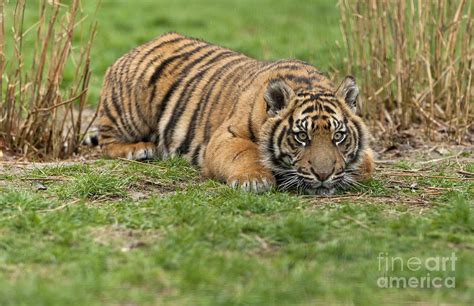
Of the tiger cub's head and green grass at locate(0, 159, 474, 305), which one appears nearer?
green grass at locate(0, 159, 474, 305)

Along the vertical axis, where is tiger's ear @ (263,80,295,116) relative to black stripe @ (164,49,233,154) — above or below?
above

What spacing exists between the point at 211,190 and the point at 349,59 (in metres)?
2.89

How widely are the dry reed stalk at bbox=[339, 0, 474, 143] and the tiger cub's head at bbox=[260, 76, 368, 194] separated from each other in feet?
6.63

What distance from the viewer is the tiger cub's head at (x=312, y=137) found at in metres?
5.55

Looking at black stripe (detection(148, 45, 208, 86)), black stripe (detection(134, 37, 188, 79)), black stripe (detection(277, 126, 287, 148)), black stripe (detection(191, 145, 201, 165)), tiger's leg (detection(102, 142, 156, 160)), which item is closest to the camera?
black stripe (detection(277, 126, 287, 148))

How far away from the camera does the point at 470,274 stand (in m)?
4.06

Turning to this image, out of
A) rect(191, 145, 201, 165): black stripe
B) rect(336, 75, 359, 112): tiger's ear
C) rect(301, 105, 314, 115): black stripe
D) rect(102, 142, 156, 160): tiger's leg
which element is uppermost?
rect(336, 75, 359, 112): tiger's ear

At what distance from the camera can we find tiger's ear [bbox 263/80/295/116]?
229 inches

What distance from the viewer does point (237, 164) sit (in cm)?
587

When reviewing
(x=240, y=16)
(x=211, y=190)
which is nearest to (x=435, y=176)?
(x=211, y=190)

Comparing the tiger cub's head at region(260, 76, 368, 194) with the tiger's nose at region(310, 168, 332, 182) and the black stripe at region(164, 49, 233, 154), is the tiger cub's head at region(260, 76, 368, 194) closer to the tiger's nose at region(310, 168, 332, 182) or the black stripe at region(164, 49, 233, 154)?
the tiger's nose at region(310, 168, 332, 182)

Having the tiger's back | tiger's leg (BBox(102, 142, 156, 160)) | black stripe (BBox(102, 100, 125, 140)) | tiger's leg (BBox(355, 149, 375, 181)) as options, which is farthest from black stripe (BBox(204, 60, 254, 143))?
tiger's leg (BBox(355, 149, 375, 181))

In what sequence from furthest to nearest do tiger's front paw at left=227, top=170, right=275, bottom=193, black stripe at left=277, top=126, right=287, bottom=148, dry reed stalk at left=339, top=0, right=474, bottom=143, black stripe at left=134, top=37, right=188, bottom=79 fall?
dry reed stalk at left=339, top=0, right=474, bottom=143
black stripe at left=134, top=37, right=188, bottom=79
black stripe at left=277, top=126, right=287, bottom=148
tiger's front paw at left=227, top=170, right=275, bottom=193

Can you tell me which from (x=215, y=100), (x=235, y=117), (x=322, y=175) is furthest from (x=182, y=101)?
(x=322, y=175)
